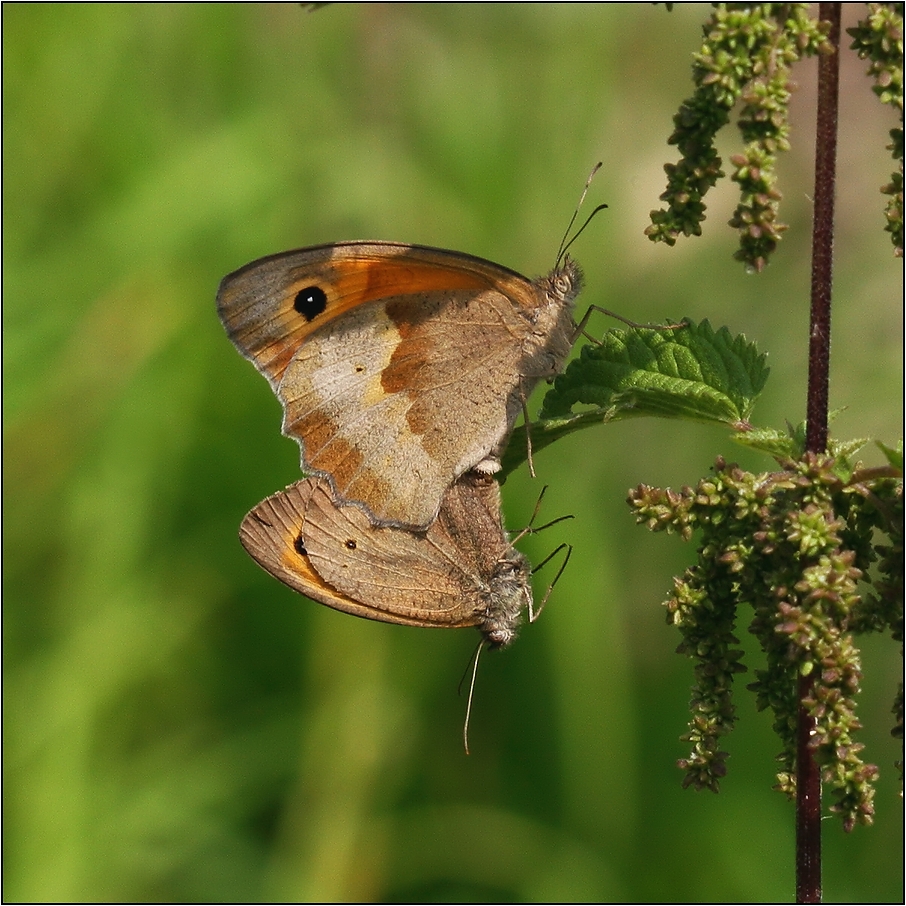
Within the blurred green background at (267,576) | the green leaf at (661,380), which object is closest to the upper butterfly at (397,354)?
the green leaf at (661,380)

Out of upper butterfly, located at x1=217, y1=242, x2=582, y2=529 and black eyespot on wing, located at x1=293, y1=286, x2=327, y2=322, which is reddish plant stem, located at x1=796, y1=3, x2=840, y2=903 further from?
black eyespot on wing, located at x1=293, y1=286, x2=327, y2=322

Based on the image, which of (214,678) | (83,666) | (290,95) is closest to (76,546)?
(83,666)

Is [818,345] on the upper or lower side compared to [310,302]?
lower

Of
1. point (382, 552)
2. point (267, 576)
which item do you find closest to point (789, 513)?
point (382, 552)

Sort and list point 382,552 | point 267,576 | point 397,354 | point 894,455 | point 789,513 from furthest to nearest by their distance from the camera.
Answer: point 267,576
point 397,354
point 382,552
point 894,455
point 789,513

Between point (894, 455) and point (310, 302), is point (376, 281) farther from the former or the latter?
point (894, 455)

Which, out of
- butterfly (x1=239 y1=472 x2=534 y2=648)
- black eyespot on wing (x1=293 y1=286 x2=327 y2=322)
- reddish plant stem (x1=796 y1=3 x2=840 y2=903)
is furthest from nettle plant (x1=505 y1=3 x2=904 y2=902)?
black eyespot on wing (x1=293 y1=286 x2=327 y2=322)
